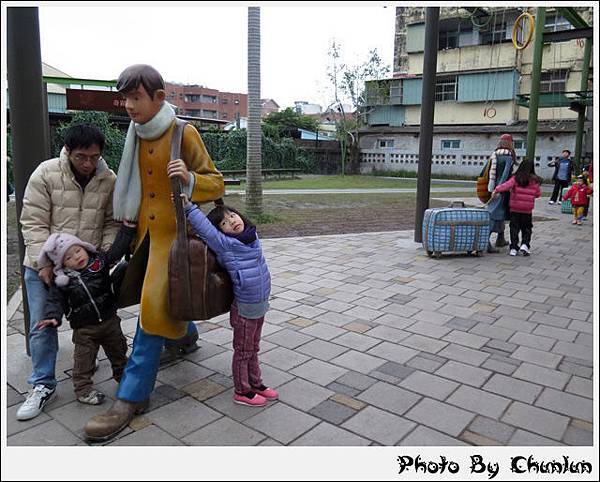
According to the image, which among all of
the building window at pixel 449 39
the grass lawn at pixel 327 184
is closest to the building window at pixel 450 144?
the grass lawn at pixel 327 184

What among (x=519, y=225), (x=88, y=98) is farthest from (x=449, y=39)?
(x=519, y=225)

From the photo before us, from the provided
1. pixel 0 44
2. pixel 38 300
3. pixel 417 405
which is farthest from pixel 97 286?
pixel 417 405

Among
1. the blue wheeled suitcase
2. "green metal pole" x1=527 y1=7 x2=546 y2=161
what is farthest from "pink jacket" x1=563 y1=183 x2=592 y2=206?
the blue wheeled suitcase

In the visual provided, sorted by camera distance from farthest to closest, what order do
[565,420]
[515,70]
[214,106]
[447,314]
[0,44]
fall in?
[214,106], [515,70], [447,314], [0,44], [565,420]

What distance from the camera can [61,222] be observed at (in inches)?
123

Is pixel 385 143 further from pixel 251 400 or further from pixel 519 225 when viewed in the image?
pixel 251 400

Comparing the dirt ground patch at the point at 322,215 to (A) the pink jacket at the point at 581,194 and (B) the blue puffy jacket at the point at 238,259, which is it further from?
(B) the blue puffy jacket at the point at 238,259

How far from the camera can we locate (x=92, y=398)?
3.13m

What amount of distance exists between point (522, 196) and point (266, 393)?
5598 mm

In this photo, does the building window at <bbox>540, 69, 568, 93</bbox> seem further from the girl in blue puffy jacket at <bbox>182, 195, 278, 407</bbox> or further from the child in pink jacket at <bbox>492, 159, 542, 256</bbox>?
the girl in blue puffy jacket at <bbox>182, 195, 278, 407</bbox>

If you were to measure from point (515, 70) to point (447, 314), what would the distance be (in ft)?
87.2

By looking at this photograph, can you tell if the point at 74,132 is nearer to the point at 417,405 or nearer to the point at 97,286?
the point at 97,286

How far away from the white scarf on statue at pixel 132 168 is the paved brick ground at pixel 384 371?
120 cm

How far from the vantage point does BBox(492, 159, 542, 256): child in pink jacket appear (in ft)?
23.9
